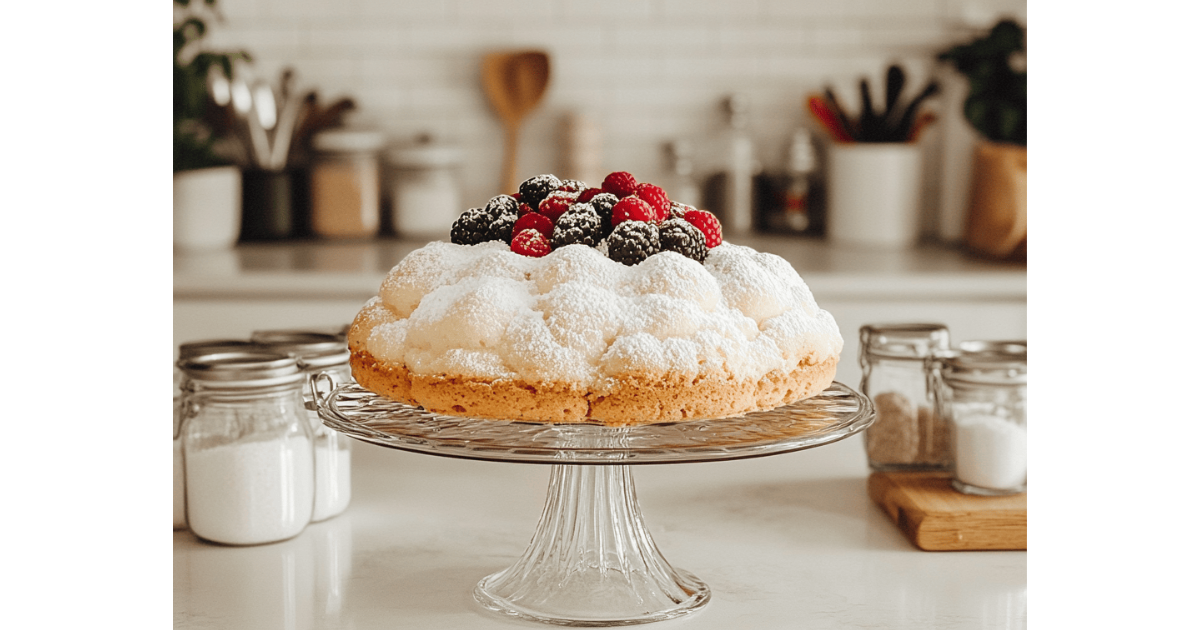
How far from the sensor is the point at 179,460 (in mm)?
1223

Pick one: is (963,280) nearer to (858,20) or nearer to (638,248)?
(858,20)

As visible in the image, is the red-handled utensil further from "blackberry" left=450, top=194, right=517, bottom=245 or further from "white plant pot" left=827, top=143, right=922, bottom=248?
"blackberry" left=450, top=194, right=517, bottom=245

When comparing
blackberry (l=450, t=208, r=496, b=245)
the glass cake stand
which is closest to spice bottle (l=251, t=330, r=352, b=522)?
the glass cake stand

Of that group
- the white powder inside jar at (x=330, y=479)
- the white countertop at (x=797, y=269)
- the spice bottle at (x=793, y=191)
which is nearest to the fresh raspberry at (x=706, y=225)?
the white powder inside jar at (x=330, y=479)

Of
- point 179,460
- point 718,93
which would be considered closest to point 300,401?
point 179,460

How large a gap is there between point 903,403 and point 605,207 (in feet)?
1.67

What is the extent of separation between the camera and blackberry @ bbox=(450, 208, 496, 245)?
3.85 feet

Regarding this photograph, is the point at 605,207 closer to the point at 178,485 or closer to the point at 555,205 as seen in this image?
the point at 555,205

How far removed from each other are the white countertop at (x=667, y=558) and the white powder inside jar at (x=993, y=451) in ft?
0.33

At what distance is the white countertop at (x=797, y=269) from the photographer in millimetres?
2494

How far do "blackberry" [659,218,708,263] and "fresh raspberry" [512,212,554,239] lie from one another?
0.11 meters

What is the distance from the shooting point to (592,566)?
3.56ft

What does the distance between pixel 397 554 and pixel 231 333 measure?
1.48 meters

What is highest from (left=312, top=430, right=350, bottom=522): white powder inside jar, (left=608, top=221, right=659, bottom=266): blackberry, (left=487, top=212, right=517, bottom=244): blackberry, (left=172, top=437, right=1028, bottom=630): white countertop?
(left=487, top=212, right=517, bottom=244): blackberry
